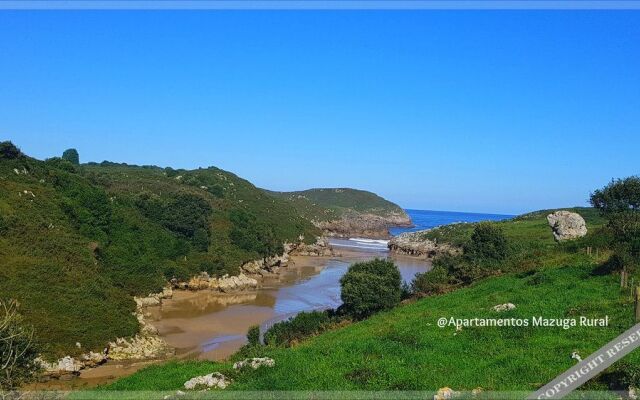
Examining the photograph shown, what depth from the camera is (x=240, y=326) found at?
42031 mm

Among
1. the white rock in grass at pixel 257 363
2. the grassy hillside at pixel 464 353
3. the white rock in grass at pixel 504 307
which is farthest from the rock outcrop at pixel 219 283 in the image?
the white rock in grass at pixel 504 307

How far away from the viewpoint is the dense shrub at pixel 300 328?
1127 inches

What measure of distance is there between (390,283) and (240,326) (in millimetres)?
17875

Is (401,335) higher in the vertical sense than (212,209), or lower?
lower

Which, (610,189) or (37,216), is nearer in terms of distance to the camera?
(610,189)

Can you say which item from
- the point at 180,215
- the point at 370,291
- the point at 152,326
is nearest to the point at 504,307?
the point at 370,291

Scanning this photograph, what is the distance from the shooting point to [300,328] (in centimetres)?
2966

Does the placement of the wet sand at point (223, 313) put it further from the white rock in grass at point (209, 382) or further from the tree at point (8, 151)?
the tree at point (8, 151)

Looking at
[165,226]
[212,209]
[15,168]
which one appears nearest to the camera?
[15,168]

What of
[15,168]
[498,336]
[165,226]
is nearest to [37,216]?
[15,168]

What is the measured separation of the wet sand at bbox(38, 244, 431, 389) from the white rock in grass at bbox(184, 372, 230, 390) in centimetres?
1360

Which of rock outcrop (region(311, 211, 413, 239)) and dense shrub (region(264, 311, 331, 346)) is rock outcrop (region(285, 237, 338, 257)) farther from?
dense shrub (region(264, 311, 331, 346))

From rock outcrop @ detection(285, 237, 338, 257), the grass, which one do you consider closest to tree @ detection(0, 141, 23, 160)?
the grass

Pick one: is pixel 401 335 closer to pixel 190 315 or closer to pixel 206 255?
pixel 190 315
